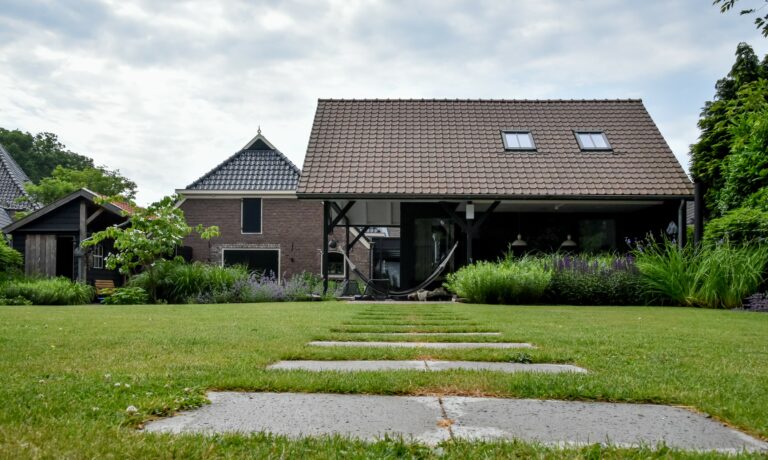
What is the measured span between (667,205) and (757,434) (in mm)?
11951

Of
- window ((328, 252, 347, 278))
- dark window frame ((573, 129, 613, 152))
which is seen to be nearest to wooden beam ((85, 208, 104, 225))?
window ((328, 252, 347, 278))

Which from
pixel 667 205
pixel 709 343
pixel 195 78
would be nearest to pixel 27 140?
pixel 195 78

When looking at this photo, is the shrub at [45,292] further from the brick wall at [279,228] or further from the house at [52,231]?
the brick wall at [279,228]

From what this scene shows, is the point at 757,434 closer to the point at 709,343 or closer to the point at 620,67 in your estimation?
the point at 709,343

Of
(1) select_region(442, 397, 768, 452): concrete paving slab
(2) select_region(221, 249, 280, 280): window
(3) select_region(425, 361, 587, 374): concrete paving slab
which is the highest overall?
(2) select_region(221, 249, 280, 280): window

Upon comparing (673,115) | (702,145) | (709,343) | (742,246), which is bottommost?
(709,343)

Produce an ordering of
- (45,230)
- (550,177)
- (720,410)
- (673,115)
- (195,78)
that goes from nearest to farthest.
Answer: (720,410)
(550,177)
(195,78)
(673,115)
(45,230)

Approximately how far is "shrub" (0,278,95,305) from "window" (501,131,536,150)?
10234 millimetres

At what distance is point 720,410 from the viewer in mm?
2213

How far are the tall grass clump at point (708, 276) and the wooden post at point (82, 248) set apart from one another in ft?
46.1

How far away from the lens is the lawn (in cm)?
174

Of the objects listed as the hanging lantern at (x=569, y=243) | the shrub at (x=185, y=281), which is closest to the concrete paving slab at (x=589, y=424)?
the shrub at (x=185, y=281)

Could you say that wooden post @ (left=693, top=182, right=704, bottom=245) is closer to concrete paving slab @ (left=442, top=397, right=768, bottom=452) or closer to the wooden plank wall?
concrete paving slab @ (left=442, top=397, right=768, bottom=452)

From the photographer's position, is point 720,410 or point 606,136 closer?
point 720,410
